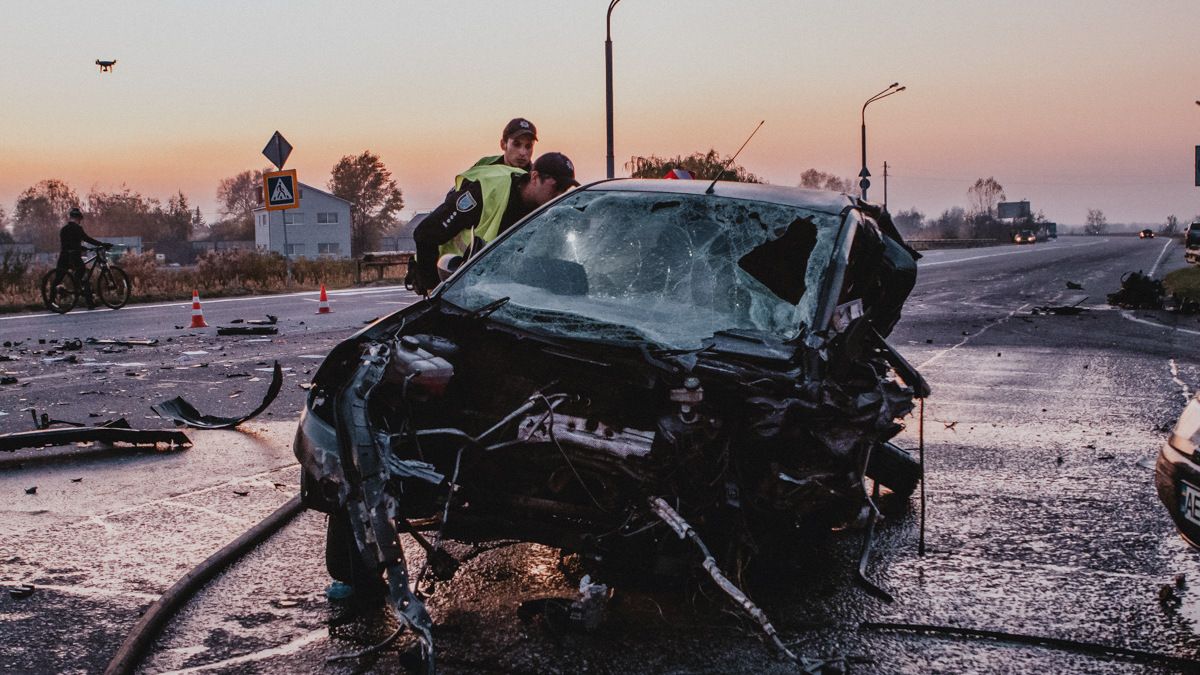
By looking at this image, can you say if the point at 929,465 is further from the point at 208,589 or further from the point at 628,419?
the point at 208,589

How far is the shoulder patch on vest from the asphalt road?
1869mm

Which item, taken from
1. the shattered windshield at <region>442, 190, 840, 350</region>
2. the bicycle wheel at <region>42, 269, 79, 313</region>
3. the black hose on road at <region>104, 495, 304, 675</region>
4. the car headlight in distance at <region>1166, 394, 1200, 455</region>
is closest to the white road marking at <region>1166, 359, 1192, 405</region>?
the car headlight in distance at <region>1166, 394, 1200, 455</region>

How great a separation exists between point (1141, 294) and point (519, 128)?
1663cm

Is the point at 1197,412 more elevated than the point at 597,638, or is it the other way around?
the point at 1197,412

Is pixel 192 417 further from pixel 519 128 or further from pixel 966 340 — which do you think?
pixel 966 340

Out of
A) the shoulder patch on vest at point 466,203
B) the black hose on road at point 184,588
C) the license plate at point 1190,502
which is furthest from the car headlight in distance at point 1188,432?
the shoulder patch on vest at point 466,203

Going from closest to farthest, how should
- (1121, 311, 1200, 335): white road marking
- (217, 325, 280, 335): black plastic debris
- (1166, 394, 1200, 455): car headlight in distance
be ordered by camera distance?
(1166, 394, 1200, 455): car headlight in distance → (217, 325, 280, 335): black plastic debris → (1121, 311, 1200, 335): white road marking

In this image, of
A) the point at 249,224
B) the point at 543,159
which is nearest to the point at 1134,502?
the point at 543,159

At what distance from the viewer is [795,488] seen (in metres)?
3.41

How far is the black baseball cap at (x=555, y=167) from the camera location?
636 centimetres

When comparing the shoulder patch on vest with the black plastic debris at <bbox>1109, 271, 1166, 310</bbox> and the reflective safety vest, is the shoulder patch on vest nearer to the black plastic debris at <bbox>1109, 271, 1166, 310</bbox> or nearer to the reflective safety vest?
the reflective safety vest

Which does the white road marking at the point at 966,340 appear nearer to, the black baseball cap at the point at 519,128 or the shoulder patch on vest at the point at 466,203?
the black baseball cap at the point at 519,128

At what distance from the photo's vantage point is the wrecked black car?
335 cm

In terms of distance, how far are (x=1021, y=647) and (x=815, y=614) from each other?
0.68 metres
